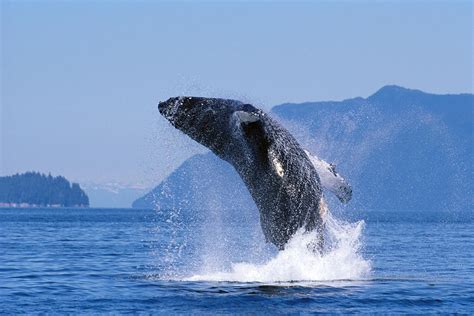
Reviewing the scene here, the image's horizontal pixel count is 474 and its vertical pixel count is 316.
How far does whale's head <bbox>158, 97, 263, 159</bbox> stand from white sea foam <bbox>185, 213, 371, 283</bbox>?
2.62 metres

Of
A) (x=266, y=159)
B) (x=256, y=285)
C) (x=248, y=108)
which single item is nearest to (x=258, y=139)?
(x=266, y=159)

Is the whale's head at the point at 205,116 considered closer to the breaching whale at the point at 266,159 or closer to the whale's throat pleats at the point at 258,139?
the breaching whale at the point at 266,159

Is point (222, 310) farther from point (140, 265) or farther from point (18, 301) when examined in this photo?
point (140, 265)

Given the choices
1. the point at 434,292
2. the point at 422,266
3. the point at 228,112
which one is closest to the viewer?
the point at 228,112

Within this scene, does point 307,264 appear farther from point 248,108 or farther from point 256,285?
point 248,108

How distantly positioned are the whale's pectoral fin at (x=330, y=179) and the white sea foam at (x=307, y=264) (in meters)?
0.52

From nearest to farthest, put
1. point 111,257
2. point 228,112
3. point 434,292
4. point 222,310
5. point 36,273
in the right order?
point 222,310, point 228,112, point 434,292, point 36,273, point 111,257

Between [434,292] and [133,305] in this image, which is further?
[434,292]

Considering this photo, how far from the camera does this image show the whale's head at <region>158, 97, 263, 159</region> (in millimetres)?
15852

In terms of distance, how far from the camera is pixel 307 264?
18.0m

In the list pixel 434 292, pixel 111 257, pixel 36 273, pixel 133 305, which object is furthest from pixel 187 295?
pixel 111 257

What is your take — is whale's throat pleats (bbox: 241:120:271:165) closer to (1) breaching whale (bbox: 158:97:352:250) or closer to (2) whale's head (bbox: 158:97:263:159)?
(1) breaching whale (bbox: 158:97:352:250)

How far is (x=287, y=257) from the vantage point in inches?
703

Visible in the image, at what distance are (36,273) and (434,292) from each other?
31.3 ft
